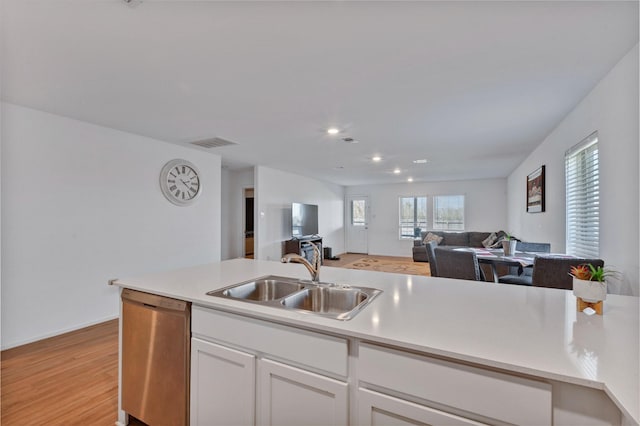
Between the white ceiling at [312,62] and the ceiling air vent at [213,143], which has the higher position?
the white ceiling at [312,62]

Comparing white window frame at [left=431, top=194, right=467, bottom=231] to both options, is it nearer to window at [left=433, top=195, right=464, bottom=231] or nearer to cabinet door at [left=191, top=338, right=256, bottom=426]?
window at [left=433, top=195, right=464, bottom=231]

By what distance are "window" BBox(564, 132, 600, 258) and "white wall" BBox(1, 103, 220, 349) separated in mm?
4758

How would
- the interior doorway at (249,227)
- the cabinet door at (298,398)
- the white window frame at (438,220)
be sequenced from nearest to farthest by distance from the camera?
1. the cabinet door at (298,398)
2. the interior doorway at (249,227)
3. the white window frame at (438,220)

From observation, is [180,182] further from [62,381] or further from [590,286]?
[590,286]

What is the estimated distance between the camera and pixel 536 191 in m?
4.05

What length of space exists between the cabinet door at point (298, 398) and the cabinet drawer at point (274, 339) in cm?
5

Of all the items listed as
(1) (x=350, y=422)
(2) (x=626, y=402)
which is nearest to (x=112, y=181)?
(1) (x=350, y=422)

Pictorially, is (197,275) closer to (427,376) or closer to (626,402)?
(427,376)

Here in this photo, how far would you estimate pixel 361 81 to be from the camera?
2186 millimetres

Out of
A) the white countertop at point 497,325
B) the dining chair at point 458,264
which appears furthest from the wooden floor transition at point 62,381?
the dining chair at point 458,264

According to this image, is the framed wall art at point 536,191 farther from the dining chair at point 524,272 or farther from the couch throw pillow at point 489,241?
the couch throw pillow at point 489,241

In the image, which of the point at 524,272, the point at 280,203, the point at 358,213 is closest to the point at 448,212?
the point at 358,213

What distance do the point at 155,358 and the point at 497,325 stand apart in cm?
171

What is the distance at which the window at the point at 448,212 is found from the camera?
26.8ft
